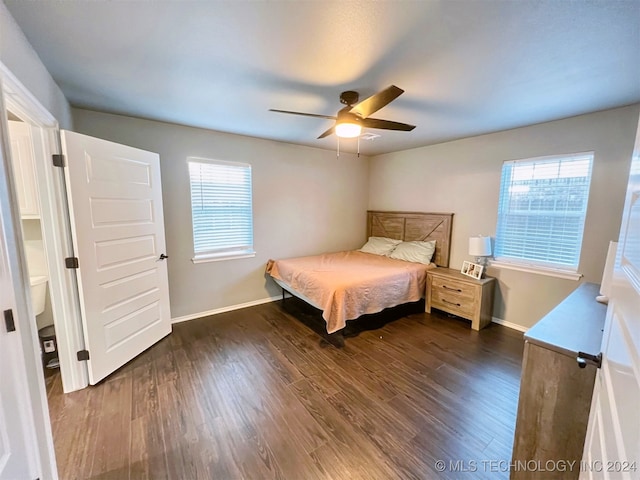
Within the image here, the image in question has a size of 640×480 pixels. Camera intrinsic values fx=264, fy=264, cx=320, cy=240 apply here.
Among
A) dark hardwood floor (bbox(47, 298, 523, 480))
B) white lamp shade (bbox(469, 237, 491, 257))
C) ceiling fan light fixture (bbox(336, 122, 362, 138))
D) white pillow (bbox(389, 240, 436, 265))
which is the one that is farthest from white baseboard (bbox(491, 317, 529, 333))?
ceiling fan light fixture (bbox(336, 122, 362, 138))

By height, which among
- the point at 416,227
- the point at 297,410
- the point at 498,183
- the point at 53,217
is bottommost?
the point at 297,410

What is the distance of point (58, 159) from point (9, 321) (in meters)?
1.52

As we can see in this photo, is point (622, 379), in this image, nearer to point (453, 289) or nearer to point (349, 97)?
point (349, 97)

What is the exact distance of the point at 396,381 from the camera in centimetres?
228

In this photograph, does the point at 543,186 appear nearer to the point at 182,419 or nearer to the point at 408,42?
the point at 408,42

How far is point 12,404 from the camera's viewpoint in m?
0.95

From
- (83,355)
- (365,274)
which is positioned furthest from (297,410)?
(83,355)

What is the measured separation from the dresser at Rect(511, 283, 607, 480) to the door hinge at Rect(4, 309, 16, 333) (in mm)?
2187

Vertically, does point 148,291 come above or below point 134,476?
above

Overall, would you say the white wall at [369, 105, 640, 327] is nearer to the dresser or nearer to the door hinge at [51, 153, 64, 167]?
the dresser

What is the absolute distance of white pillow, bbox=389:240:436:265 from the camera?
3.92 metres

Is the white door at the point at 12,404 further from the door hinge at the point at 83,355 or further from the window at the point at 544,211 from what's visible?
the window at the point at 544,211

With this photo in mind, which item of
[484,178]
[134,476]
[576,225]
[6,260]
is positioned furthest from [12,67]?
[576,225]

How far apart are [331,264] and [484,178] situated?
2.32 m
